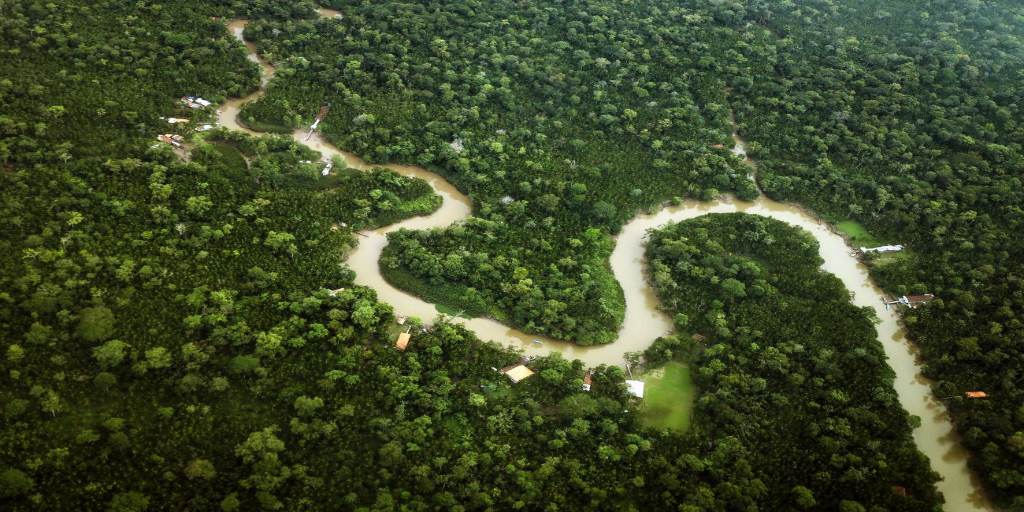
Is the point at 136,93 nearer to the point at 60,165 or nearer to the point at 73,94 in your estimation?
the point at 73,94

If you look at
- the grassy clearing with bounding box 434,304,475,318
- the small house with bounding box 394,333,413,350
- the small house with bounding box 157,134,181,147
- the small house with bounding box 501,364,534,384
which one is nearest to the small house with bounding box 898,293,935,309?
the small house with bounding box 501,364,534,384

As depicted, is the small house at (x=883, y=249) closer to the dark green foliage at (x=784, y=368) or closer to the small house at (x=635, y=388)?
the dark green foliage at (x=784, y=368)

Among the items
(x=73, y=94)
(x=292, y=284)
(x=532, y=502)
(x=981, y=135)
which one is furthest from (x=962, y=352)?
(x=73, y=94)

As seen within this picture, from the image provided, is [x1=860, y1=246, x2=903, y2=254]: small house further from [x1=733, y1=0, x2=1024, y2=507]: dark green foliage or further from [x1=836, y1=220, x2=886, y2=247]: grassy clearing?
[x1=733, y1=0, x2=1024, y2=507]: dark green foliage

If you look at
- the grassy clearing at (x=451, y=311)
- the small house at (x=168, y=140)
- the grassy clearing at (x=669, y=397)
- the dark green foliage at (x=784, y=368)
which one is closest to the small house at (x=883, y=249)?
the dark green foliage at (x=784, y=368)

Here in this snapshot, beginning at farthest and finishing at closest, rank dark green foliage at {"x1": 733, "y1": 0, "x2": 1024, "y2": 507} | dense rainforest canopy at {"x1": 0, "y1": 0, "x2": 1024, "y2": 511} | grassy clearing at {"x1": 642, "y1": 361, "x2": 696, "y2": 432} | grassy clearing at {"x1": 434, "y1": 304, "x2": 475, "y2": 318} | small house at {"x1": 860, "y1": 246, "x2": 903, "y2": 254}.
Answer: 1. small house at {"x1": 860, "y1": 246, "x2": 903, "y2": 254}
2. grassy clearing at {"x1": 434, "y1": 304, "x2": 475, "y2": 318}
3. dark green foliage at {"x1": 733, "y1": 0, "x2": 1024, "y2": 507}
4. grassy clearing at {"x1": 642, "y1": 361, "x2": 696, "y2": 432}
5. dense rainforest canopy at {"x1": 0, "y1": 0, "x2": 1024, "y2": 511}

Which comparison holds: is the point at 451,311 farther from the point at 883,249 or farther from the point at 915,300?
the point at 883,249

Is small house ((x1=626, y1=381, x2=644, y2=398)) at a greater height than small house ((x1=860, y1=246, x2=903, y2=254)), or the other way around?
small house ((x1=860, y1=246, x2=903, y2=254))
